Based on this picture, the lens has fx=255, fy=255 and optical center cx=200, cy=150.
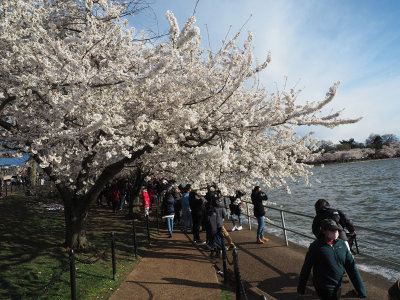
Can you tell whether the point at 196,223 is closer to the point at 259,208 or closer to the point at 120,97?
the point at 259,208

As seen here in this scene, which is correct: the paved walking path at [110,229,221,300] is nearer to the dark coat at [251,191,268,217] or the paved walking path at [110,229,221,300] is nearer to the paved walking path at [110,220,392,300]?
the paved walking path at [110,220,392,300]

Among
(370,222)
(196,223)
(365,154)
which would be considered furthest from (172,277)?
(365,154)

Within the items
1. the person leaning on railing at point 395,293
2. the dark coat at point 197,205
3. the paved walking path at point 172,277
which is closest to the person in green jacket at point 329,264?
the person leaning on railing at point 395,293

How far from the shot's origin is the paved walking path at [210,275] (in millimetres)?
5223

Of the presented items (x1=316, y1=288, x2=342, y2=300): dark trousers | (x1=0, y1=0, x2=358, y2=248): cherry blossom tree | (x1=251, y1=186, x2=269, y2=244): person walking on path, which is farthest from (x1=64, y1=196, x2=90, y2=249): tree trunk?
(x1=316, y1=288, x2=342, y2=300): dark trousers

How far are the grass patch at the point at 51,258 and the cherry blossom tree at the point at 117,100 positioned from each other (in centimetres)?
94

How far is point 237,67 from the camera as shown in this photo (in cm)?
609

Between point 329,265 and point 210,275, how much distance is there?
3.54m

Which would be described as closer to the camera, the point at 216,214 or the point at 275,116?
the point at 275,116

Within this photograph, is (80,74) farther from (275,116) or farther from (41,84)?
(275,116)

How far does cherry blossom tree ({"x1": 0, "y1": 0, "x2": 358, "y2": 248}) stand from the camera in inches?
179

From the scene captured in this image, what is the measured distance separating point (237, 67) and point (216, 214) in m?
4.20

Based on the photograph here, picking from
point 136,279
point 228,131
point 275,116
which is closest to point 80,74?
point 228,131

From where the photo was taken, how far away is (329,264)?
3379 millimetres
